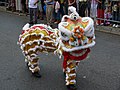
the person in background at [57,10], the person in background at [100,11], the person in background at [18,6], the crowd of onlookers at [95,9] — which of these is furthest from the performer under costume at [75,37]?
the person in background at [18,6]

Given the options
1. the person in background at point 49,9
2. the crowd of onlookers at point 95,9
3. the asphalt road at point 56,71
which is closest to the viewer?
the asphalt road at point 56,71

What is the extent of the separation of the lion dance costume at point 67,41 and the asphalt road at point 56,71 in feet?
1.08

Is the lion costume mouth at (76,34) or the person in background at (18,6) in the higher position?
the person in background at (18,6)

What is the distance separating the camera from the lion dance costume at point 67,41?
4.86 meters

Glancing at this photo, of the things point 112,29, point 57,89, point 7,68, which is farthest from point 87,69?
point 112,29

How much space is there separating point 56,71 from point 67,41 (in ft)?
5.09

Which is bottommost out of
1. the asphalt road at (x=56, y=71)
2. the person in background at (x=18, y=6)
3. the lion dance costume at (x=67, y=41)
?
the asphalt road at (x=56, y=71)

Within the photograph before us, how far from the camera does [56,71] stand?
20.8 feet

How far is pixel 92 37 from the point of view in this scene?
5035 millimetres

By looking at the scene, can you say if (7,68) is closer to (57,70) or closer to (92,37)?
(57,70)

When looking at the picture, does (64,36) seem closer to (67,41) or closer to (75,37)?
(67,41)

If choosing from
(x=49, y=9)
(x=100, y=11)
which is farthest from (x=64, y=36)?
(x=49, y=9)

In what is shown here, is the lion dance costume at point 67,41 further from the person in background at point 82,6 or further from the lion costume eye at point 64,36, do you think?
the person in background at point 82,6

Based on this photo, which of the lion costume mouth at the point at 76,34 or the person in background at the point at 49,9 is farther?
the person in background at the point at 49,9
